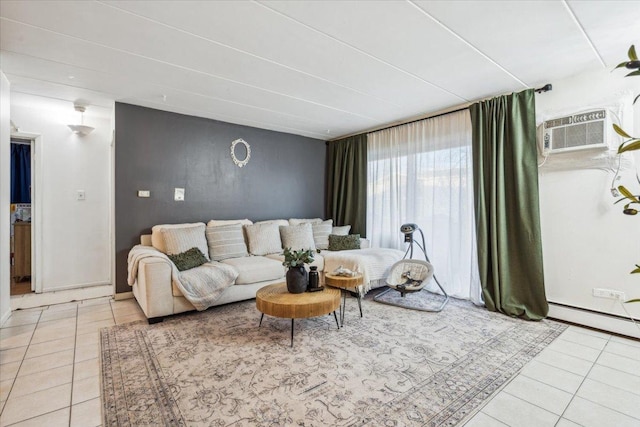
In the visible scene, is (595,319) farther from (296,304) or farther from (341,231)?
(341,231)

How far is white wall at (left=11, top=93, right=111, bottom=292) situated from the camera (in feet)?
13.7

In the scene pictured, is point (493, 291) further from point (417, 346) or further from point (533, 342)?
point (417, 346)

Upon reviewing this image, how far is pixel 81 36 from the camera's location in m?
2.40

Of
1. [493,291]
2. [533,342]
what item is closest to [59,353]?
[533,342]

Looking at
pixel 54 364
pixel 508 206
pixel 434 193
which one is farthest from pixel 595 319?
pixel 54 364

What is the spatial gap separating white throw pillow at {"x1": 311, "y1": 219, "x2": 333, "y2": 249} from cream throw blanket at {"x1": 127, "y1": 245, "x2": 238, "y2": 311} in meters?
1.69

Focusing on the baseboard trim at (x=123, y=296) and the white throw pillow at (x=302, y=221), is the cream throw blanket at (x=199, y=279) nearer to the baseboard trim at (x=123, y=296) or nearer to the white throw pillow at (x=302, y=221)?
the baseboard trim at (x=123, y=296)

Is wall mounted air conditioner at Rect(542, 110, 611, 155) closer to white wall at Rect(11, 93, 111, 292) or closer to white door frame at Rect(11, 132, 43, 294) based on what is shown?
white wall at Rect(11, 93, 111, 292)

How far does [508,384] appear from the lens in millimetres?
2090

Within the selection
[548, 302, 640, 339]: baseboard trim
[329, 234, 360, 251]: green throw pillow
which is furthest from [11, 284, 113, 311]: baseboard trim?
[548, 302, 640, 339]: baseboard trim

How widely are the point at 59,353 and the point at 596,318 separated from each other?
479 cm

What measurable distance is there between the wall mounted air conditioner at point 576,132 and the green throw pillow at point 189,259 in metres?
3.96

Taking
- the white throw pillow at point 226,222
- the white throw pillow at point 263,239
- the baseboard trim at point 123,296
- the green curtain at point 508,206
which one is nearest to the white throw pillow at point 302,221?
the white throw pillow at point 263,239

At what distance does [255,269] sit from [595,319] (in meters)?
3.54
